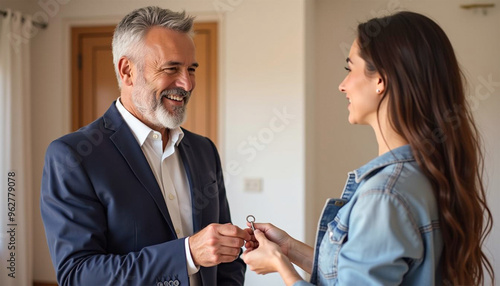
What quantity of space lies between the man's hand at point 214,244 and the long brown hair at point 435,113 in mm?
585

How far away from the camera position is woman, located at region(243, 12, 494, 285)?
3.25 ft

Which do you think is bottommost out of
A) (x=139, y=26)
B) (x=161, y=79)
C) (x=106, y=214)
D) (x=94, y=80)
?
(x=106, y=214)

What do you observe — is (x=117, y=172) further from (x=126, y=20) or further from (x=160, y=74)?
(x=126, y=20)

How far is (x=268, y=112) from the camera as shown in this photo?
3510mm

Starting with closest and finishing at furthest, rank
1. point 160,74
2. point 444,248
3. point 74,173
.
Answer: point 444,248 < point 74,173 < point 160,74

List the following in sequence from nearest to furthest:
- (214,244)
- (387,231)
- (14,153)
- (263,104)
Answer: (387,231) < (214,244) < (263,104) < (14,153)

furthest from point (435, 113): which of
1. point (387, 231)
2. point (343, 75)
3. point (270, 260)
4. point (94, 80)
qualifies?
point (94, 80)

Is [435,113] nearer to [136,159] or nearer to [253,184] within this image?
[136,159]

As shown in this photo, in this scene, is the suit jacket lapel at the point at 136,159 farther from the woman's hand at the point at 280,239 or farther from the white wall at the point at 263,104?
the white wall at the point at 263,104

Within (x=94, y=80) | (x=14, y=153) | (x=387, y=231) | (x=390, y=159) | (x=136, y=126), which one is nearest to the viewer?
(x=387, y=231)

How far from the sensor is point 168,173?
1617 millimetres

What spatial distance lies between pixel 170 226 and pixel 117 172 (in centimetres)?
24

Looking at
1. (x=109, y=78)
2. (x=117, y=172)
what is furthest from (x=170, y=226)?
(x=109, y=78)

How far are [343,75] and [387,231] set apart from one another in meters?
3.17
